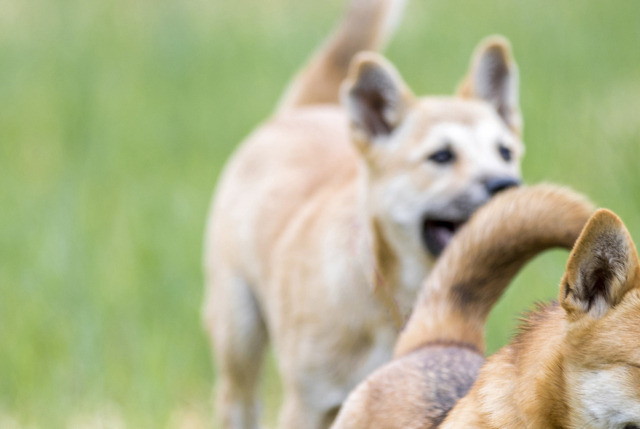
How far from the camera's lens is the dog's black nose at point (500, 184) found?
4289mm

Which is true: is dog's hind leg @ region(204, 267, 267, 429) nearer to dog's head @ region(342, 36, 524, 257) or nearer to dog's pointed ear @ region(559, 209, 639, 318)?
dog's head @ region(342, 36, 524, 257)

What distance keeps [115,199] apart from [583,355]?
17.7 ft

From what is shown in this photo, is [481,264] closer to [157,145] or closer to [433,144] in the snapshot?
[433,144]

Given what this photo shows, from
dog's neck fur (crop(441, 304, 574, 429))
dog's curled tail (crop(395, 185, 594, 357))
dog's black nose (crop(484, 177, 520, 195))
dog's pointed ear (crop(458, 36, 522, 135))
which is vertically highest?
dog's pointed ear (crop(458, 36, 522, 135))

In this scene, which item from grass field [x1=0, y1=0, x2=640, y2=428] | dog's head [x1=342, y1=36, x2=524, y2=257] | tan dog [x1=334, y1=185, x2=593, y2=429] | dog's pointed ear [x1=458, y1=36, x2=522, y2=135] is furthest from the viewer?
grass field [x1=0, y1=0, x2=640, y2=428]

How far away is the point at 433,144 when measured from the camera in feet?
14.9

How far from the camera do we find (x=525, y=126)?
764 centimetres

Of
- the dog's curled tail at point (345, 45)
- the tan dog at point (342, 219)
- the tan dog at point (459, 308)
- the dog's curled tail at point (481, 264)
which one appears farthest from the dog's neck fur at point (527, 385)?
the dog's curled tail at point (345, 45)

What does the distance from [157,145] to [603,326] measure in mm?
6557

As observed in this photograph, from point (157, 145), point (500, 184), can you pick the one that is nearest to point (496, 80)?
point (500, 184)

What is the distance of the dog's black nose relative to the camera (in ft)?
14.1

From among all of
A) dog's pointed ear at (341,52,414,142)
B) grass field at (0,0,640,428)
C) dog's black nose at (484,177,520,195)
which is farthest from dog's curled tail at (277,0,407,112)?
dog's black nose at (484,177,520,195)

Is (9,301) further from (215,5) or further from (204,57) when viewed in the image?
(215,5)

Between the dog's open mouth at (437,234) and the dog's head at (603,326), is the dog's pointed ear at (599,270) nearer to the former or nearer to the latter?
the dog's head at (603,326)
